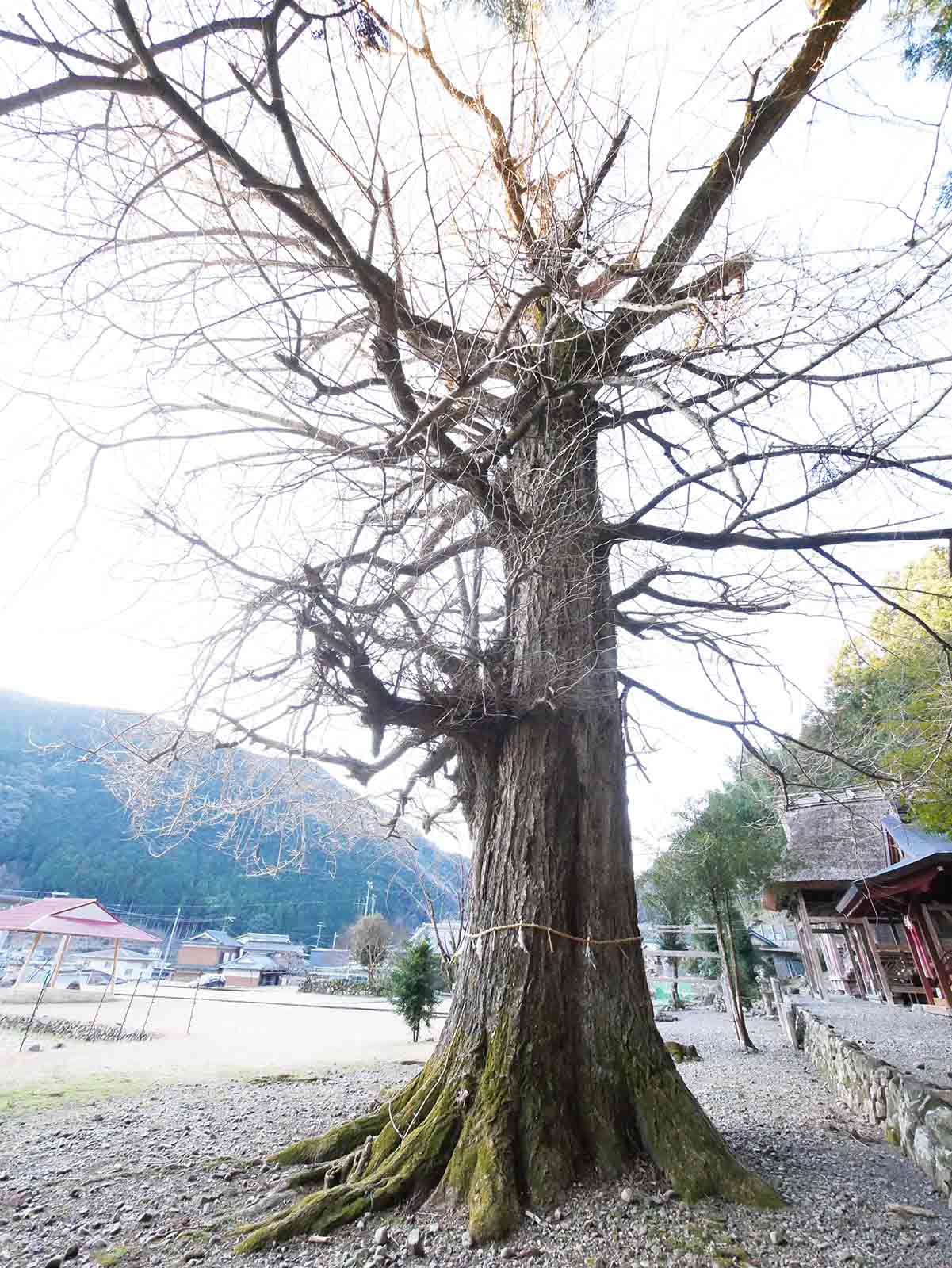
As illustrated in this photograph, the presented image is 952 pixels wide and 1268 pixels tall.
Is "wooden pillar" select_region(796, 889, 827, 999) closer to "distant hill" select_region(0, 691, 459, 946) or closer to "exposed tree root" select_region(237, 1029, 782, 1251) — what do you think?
"exposed tree root" select_region(237, 1029, 782, 1251)

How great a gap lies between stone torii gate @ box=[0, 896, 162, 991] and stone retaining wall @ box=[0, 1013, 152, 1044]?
282 cm

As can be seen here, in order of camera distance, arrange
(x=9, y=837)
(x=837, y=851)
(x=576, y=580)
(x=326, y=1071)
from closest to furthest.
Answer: (x=576, y=580), (x=326, y=1071), (x=837, y=851), (x=9, y=837)

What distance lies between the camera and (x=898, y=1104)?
340 cm

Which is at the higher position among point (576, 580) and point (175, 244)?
point (175, 244)

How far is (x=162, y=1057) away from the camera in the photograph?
335 inches

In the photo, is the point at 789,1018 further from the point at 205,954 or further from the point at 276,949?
the point at 276,949

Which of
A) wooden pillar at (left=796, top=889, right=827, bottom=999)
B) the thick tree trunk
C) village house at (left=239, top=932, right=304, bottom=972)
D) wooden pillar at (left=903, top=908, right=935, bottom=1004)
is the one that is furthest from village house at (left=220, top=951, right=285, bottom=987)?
the thick tree trunk

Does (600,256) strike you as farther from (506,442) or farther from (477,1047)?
(477,1047)

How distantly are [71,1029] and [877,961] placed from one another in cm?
1648

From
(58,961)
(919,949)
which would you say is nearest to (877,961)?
(919,949)

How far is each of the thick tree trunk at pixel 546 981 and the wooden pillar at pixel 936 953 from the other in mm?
9628

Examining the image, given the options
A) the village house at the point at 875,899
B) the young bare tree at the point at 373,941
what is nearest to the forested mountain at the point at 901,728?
the village house at the point at 875,899

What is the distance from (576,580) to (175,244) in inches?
94.1

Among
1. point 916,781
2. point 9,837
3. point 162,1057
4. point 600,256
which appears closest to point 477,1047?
point 916,781
